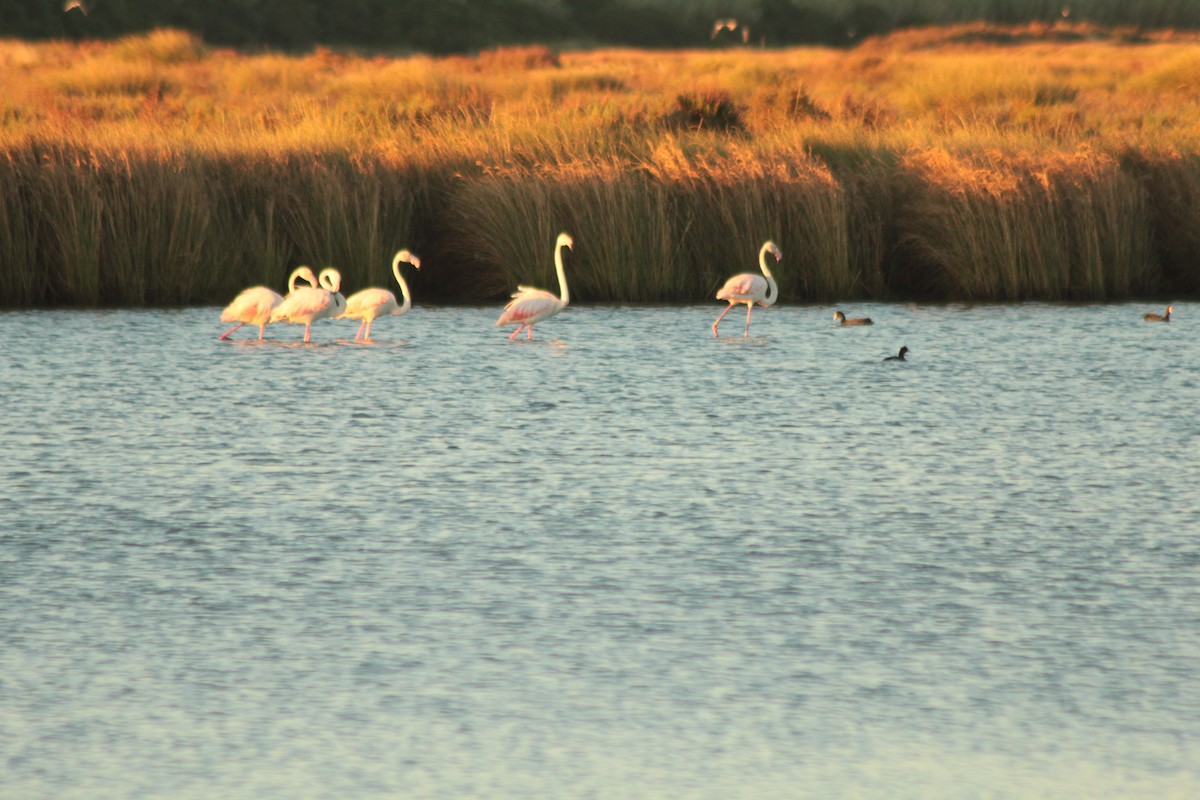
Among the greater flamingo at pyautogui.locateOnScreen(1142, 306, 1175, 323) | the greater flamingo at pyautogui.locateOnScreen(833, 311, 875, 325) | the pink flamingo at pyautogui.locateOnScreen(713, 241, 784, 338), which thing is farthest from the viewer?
the greater flamingo at pyautogui.locateOnScreen(1142, 306, 1175, 323)

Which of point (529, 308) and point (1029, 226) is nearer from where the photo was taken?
point (529, 308)

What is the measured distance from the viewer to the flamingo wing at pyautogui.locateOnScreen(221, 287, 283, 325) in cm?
1535

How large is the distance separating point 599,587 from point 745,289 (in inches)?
391

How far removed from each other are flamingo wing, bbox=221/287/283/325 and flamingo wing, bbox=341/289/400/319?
0.64m

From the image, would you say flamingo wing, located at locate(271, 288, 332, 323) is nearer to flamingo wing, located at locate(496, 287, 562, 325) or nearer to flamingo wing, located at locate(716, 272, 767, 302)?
flamingo wing, located at locate(496, 287, 562, 325)

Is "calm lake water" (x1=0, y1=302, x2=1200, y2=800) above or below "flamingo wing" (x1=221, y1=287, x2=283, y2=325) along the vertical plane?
below

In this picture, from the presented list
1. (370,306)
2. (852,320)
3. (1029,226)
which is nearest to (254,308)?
(370,306)

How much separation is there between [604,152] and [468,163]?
1464mm

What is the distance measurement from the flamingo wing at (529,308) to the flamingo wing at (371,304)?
3.11 feet

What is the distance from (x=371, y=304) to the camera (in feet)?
51.8

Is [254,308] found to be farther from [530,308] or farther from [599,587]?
[599,587]

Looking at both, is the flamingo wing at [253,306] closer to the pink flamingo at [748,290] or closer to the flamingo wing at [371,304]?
the flamingo wing at [371,304]

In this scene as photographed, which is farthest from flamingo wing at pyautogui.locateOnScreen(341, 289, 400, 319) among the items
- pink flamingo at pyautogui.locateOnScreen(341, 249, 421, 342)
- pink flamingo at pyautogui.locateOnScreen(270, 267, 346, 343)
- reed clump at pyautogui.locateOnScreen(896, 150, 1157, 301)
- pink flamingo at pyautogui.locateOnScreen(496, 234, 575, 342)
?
reed clump at pyautogui.locateOnScreen(896, 150, 1157, 301)

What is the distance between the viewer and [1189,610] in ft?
21.2
